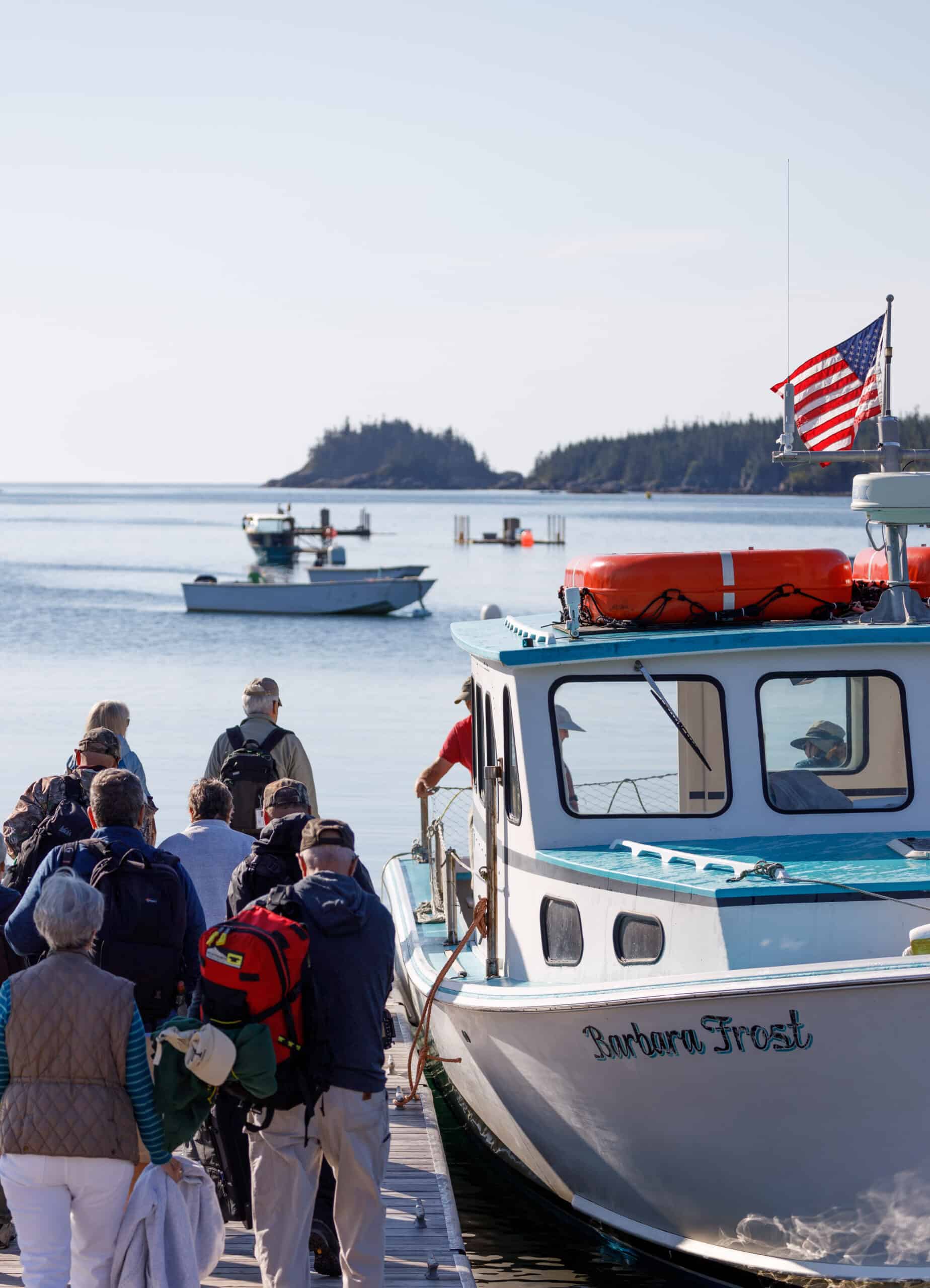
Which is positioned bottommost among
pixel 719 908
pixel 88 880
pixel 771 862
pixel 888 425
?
pixel 719 908

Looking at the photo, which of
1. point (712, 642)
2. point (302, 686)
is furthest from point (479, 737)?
point (302, 686)

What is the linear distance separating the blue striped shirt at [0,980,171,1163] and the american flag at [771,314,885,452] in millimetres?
5500

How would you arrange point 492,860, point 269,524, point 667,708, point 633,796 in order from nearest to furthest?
point 667,708
point 633,796
point 492,860
point 269,524

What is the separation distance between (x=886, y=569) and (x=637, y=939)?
2.81m

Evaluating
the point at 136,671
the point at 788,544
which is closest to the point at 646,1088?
the point at 136,671

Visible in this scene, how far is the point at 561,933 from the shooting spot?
7.44 meters

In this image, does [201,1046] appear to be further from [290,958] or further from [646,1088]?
[646,1088]

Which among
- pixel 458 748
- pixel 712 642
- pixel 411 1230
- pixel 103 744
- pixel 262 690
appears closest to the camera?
pixel 411 1230

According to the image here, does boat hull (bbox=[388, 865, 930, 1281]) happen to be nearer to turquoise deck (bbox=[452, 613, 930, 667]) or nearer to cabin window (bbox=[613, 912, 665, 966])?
cabin window (bbox=[613, 912, 665, 966])

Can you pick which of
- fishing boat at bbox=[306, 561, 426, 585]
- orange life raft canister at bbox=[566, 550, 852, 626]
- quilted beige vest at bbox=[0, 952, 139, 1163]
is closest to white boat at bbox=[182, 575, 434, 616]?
fishing boat at bbox=[306, 561, 426, 585]

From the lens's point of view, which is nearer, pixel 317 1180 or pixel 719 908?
pixel 317 1180

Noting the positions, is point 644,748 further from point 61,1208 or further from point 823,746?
point 61,1208

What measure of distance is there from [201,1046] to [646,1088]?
264 cm

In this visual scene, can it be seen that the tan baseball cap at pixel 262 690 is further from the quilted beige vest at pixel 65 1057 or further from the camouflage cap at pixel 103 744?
the quilted beige vest at pixel 65 1057
